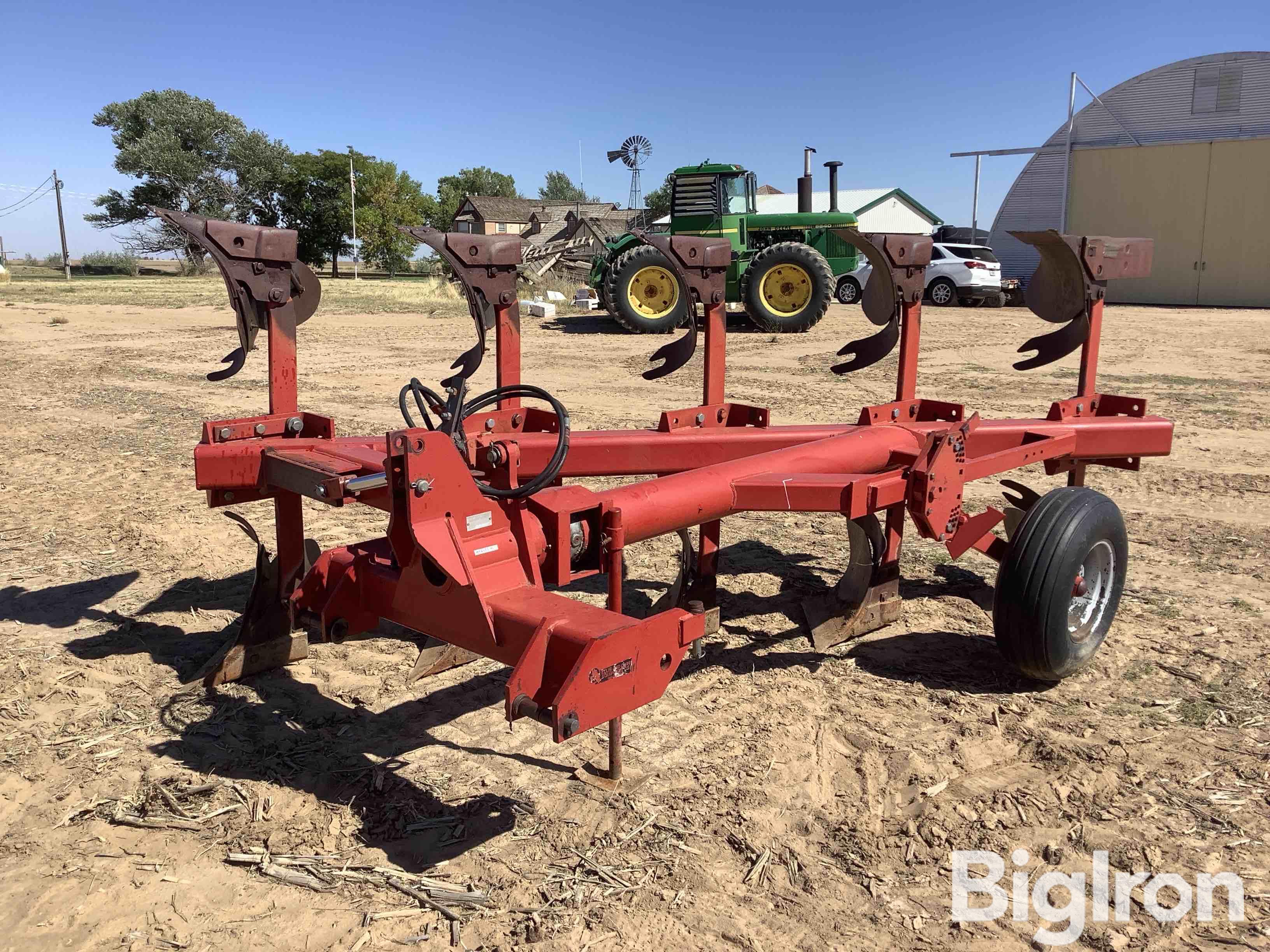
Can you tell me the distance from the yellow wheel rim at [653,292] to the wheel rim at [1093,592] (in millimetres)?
12951

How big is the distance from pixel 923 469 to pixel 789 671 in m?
1.00

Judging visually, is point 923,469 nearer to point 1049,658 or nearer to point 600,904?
point 1049,658

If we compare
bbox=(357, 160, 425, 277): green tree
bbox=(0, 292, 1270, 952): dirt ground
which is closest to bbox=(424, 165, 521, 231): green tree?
bbox=(357, 160, 425, 277): green tree

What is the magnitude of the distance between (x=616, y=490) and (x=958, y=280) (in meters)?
21.2

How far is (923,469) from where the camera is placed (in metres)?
3.63

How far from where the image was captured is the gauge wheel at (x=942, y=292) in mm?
22797

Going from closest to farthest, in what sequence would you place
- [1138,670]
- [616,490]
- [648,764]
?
1. [616,490]
2. [648,764]
3. [1138,670]

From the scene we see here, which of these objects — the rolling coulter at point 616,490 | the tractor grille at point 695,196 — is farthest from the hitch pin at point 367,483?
the tractor grille at point 695,196

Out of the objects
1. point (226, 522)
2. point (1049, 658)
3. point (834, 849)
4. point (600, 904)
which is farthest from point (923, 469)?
point (226, 522)

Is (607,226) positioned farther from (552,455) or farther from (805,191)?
(552,455)

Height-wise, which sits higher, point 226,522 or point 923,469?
point 923,469

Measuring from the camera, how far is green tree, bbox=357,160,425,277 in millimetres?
47469

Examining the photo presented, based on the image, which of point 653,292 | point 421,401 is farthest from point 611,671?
point 653,292

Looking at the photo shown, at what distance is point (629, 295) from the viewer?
16594 mm
